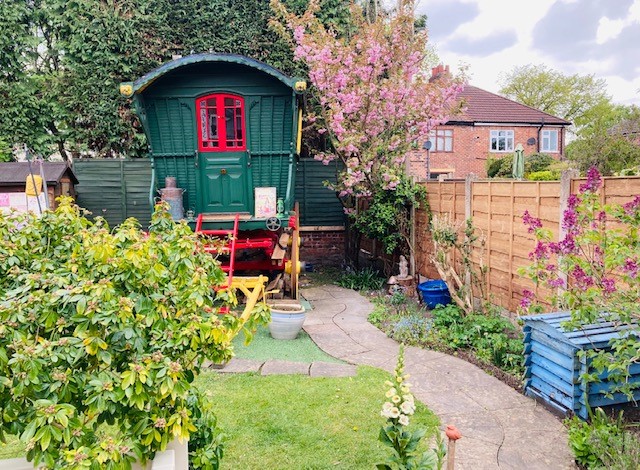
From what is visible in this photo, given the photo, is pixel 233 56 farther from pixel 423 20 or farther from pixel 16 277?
pixel 423 20

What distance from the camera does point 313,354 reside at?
221 inches

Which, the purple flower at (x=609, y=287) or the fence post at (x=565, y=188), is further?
the fence post at (x=565, y=188)

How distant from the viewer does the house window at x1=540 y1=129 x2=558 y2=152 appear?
2738cm

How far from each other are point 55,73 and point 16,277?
10.5 m

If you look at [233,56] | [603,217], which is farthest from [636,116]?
[603,217]

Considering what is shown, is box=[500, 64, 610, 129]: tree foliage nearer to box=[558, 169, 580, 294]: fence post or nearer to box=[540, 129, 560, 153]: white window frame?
box=[540, 129, 560, 153]: white window frame

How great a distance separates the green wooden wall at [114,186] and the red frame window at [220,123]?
3.06 meters

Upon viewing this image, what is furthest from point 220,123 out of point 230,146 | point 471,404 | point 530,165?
point 530,165

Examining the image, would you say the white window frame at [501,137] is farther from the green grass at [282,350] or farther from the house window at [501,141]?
the green grass at [282,350]

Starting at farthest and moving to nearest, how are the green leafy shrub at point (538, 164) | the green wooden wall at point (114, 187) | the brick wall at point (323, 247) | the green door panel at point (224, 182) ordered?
the green leafy shrub at point (538, 164), the brick wall at point (323, 247), the green wooden wall at point (114, 187), the green door panel at point (224, 182)

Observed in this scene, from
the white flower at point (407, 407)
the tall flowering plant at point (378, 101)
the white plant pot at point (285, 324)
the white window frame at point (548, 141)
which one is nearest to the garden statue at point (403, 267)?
the tall flowering plant at point (378, 101)

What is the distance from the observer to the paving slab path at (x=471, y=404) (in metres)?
3.38

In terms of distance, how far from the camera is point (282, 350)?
5746mm

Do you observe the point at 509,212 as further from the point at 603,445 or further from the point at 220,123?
the point at 220,123
